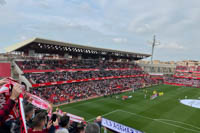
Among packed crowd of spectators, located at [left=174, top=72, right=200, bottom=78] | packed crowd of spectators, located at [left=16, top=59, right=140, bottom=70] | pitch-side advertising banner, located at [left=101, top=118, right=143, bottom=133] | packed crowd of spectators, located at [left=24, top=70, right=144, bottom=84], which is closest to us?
pitch-side advertising banner, located at [left=101, top=118, right=143, bottom=133]

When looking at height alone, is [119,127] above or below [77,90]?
above

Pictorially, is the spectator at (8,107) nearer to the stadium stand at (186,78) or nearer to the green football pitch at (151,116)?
the green football pitch at (151,116)

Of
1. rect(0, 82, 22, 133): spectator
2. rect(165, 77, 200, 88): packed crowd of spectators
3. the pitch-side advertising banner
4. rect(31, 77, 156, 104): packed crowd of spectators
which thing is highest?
rect(0, 82, 22, 133): spectator

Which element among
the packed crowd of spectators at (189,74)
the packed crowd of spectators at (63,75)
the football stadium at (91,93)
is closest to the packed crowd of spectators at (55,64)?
the football stadium at (91,93)

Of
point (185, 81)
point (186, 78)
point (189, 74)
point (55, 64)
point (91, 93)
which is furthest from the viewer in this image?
point (189, 74)

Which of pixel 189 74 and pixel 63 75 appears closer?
pixel 63 75

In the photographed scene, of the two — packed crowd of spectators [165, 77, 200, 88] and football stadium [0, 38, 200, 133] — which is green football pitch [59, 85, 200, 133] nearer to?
football stadium [0, 38, 200, 133]

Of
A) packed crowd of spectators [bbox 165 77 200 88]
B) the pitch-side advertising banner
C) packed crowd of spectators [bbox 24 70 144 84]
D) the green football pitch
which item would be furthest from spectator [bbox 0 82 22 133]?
packed crowd of spectators [bbox 165 77 200 88]

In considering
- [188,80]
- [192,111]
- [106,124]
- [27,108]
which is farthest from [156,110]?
[188,80]

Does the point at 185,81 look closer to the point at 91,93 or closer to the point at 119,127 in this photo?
the point at 91,93

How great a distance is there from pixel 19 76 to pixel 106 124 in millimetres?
25831

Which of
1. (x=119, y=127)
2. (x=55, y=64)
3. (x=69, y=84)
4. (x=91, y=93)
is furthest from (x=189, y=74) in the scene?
(x=119, y=127)

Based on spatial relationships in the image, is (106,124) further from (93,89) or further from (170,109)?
(93,89)

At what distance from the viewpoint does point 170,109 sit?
82.7ft
